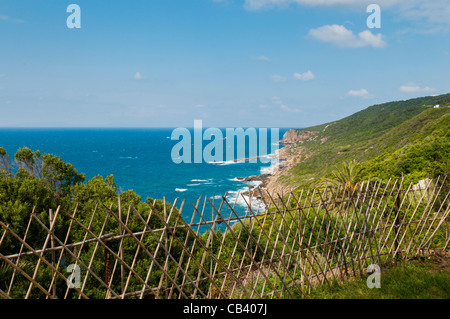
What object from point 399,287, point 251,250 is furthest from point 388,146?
point 251,250

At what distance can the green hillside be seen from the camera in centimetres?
1520

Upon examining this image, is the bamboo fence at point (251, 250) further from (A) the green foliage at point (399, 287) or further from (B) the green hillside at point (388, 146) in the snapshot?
(B) the green hillside at point (388, 146)

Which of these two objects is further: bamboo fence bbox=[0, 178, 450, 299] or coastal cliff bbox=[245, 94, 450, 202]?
coastal cliff bbox=[245, 94, 450, 202]

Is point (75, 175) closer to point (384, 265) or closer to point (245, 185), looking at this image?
point (384, 265)

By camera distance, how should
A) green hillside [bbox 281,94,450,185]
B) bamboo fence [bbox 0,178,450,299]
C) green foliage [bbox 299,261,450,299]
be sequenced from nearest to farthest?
bamboo fence [bbox 0,178,450,299], green foliage [bbox 299,261,450,299], green hillside [bbox 281,94,450,185]

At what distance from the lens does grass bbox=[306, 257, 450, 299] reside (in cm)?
384

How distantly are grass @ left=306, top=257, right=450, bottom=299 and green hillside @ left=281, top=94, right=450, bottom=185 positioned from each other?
825 centimetres

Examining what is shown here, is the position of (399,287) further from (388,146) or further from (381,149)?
(381,149)

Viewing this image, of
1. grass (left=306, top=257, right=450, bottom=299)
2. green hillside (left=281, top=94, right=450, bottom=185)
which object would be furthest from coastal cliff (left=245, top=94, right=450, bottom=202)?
grass (left=306, top=257, right=450, bottom=299)

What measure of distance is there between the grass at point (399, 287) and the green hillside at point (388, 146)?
8246mm

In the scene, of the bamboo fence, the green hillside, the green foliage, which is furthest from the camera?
the green hillside

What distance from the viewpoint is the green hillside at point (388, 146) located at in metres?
15.2

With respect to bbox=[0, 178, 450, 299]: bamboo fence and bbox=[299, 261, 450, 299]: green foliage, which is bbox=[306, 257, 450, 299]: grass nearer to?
bbox=[299, 261, 450, 299]: green foliage
